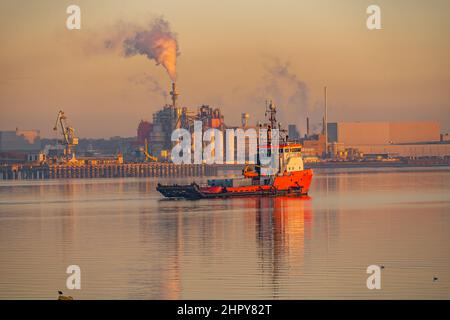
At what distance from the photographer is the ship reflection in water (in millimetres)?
33562

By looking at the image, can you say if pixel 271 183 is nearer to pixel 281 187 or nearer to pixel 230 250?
pixel 281 187

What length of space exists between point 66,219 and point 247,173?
25329 millimetres

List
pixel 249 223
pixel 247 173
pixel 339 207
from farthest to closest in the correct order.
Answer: pixel 247 173, pixel 339 207, pixel 249 223

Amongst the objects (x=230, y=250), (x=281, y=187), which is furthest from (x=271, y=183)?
(x=230, y=250)

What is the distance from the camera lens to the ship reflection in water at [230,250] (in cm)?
3356

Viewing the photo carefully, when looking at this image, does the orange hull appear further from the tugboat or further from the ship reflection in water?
the ship reflection in water

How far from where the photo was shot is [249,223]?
58.6 meters

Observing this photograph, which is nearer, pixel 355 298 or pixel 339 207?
pixel 355 298

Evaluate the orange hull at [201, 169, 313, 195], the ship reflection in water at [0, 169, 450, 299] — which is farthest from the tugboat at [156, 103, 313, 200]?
the ship reflection in water at [0, 169, 450, 299]

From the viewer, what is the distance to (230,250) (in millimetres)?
44531

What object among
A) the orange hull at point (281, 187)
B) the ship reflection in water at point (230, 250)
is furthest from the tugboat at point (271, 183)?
the ship reflection in water at point (230, 250)

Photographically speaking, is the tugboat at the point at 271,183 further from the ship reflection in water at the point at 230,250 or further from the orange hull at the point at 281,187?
the ship reflection in water at the point at 230,250
